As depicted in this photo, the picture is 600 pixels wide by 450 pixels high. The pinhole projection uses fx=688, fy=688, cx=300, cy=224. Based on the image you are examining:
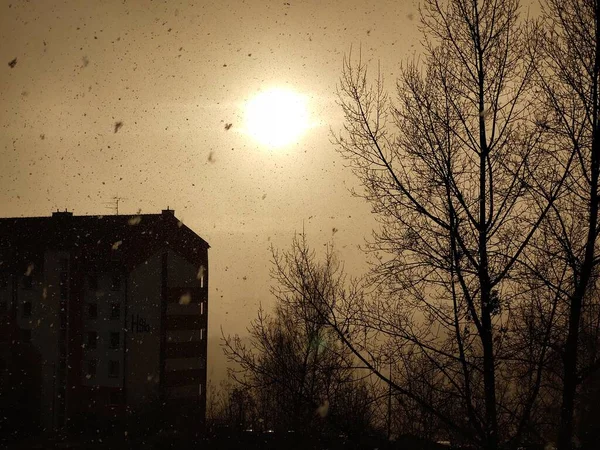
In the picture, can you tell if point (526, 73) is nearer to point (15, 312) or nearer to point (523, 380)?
point (523, 380)

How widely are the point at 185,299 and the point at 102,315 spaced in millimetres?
5006

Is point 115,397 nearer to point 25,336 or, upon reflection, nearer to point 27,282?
point 25,336

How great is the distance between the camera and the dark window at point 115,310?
41.2 m

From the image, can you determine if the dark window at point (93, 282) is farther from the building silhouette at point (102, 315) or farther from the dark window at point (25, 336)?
the dark window at point (25, 336)

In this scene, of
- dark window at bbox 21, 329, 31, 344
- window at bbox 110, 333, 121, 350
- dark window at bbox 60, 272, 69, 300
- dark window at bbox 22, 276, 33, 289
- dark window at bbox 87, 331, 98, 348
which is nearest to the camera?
dark window at bbox 21, 329, 31, 344

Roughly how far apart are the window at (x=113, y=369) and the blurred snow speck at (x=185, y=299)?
5226 mm

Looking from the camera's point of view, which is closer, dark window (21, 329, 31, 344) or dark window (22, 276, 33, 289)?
dark window (21, 329, 31, 344)

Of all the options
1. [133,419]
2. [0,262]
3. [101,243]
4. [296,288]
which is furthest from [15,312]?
[296,288]

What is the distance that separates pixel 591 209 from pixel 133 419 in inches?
1380

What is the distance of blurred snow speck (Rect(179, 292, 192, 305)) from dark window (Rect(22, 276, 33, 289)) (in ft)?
29.7

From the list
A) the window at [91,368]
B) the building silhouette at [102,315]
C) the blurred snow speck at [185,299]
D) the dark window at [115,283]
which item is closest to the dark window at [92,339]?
the building silhouette at [102,315]

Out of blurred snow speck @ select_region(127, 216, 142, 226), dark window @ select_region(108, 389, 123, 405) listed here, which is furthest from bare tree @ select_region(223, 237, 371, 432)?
blurred snow speck @ select_region(127, 216, 142, 226)

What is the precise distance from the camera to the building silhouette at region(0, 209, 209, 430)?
129 feet

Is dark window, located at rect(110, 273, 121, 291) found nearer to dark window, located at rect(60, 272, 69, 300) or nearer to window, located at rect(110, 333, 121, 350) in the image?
dark window, located at rect(60, 272, 69, 300)
